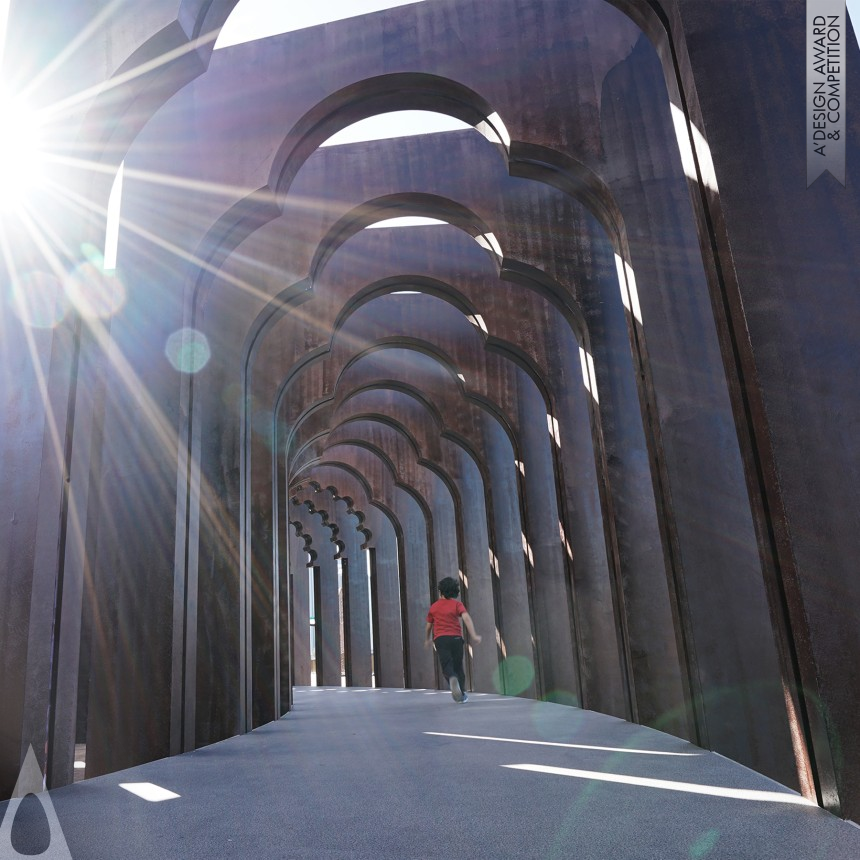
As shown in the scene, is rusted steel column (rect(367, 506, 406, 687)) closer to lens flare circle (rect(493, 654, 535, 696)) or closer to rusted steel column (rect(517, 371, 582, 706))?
lens flare circle (rect(493, 654, 535, 696))

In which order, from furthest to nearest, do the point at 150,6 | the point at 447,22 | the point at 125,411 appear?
the point at 447,22
the point at 125,411
the point at 150,6

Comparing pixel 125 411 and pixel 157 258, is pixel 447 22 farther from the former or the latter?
pixel 125 411

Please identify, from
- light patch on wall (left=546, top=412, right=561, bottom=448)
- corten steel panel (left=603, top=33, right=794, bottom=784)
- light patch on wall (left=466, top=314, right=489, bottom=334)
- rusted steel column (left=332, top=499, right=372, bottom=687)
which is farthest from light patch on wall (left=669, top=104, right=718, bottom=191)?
rusted steel column (left=332, top=499, right=372, bottom=687)

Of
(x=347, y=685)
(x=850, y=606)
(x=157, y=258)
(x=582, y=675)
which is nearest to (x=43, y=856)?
(x=850, y=606)

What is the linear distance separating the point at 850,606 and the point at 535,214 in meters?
7.63

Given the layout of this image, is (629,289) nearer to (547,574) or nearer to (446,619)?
(446,619)

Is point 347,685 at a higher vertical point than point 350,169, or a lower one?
lower

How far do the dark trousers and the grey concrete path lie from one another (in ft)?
16.8

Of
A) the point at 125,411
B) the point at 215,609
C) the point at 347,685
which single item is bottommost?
the point at 347,685

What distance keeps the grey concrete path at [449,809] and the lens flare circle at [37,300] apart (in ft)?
8.87

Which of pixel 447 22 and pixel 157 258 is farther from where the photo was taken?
pixel 447 22

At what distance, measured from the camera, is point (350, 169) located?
1068cm

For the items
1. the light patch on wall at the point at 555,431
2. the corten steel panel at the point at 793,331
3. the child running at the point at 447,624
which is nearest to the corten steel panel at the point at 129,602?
the corten steel panel at the point at 793,331

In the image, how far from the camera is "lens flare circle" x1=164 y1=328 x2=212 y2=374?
7.42 meters
